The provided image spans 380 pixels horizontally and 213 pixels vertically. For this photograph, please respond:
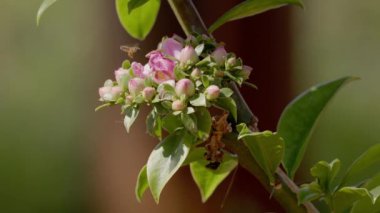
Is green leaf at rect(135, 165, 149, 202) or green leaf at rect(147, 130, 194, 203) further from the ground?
green leaf at rect(147, 130, 194, 203)

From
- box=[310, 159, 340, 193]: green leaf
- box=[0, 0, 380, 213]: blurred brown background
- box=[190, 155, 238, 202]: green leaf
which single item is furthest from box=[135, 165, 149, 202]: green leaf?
box=[0, 0, 380, 213]: blurred brown background

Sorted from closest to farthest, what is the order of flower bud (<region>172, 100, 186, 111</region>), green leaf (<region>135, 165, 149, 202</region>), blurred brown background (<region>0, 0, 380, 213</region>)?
flower bud (<region>172, 100, 186, 111</region>) < green leaf (<region>135, 165, 149, 202</region>) < blurred brown background (<region>0, 0, 380, 213</region>)

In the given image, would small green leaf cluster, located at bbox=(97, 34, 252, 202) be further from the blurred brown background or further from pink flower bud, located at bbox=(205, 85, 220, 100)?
the blurred brown background

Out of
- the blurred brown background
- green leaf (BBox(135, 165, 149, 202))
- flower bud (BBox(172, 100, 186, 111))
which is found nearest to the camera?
flower bud (BBox(172, 100, 186, 111))

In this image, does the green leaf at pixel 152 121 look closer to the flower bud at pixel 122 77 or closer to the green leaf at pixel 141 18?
the flower bud at pixel 122 77

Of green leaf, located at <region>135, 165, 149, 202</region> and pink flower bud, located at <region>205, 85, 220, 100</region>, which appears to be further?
green leaf, located at <region>135, 165, 149, 202</region>

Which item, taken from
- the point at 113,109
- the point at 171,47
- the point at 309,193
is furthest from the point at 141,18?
the point at 113,109

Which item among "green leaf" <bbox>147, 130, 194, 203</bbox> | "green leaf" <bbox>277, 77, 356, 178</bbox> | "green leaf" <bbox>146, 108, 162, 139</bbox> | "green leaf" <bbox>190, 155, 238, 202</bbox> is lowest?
"green leaf" <bbox>190, 155, 238, 202</bbox>

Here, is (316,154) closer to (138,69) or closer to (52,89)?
(52,89)
